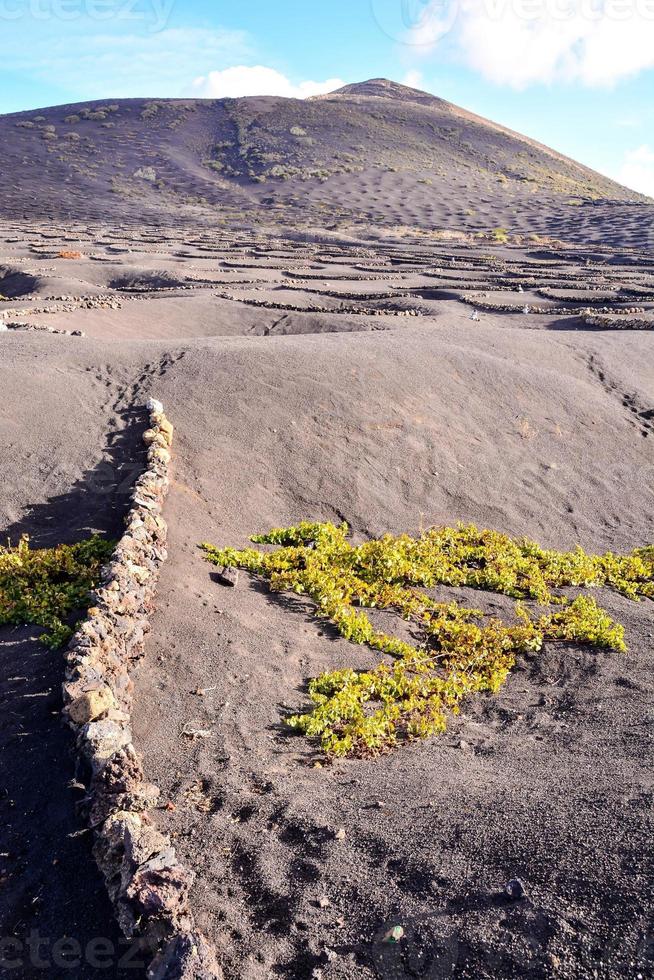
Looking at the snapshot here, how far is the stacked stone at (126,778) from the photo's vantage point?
352cm

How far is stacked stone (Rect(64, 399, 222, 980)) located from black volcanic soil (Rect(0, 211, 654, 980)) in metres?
0.25

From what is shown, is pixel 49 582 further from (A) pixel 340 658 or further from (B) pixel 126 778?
(B) pixel 126 778

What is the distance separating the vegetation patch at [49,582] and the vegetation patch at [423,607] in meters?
1.49

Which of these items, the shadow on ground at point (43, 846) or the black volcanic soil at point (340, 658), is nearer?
the shadow on ground at point (43, 846)

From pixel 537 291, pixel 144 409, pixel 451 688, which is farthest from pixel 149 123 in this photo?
pixel 451 688

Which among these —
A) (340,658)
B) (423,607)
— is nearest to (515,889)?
(340,658)

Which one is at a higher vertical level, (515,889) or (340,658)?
(515,889)

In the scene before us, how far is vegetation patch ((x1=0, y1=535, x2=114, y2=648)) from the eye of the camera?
691 cm

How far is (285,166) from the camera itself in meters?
84.8

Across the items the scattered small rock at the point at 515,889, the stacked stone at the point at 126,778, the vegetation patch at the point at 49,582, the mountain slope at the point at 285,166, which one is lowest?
the vegetation patch at the point at 49,582

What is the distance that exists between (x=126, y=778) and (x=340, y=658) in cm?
299

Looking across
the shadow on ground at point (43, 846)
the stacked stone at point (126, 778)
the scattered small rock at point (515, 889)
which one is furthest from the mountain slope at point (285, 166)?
the scattered small rock at point (515, 889)

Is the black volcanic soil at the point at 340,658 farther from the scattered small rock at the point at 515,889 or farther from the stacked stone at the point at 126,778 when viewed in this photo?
the stacked stone at the point at 126,778

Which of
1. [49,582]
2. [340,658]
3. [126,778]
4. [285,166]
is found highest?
[285,166]
